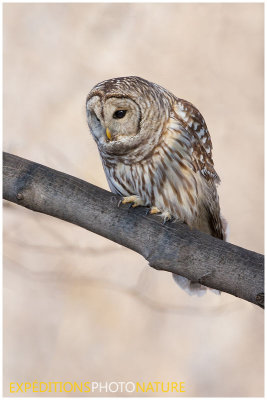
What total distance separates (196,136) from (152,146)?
0.76ft

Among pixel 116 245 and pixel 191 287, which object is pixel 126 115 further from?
pixel 116 245

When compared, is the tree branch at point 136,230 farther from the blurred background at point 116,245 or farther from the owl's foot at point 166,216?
the blurred background at point 116,245

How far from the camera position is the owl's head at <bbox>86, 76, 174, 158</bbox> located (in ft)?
6.86

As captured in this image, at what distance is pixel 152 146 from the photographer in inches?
85.7

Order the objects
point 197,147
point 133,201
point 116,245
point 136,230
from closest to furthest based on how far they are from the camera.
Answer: point 136,230, point 133,201, point 197,147, point 116,245

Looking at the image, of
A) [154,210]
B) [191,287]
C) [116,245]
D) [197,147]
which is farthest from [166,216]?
[116,245]

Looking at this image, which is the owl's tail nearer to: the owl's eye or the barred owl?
the barred owl

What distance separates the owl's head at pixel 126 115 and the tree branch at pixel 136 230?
411 mm

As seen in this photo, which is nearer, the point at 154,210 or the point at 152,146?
the point at 154,210

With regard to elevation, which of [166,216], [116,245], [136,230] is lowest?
[136,230]

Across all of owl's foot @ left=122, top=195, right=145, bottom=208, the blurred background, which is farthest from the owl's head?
the blurred background

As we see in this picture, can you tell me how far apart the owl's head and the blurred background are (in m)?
1.02

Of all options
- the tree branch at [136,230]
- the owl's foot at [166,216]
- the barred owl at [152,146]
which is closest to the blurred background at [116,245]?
the barred owl at [152,146]

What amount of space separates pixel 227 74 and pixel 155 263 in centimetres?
196
